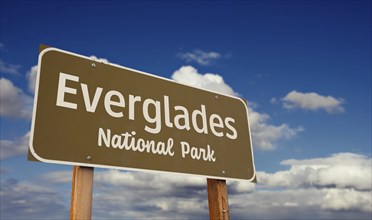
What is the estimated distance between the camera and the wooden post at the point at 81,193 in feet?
9.14

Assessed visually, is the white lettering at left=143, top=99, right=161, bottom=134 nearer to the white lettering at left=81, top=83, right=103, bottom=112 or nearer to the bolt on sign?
the bolt on sign

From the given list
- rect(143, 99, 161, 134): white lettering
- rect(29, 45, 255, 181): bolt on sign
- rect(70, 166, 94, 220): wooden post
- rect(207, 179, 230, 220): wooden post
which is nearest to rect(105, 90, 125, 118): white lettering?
rect(29, 45, 255, 181): bolt on sign

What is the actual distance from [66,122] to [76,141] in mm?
188

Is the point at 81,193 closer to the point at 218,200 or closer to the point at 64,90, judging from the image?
the point at 64,90

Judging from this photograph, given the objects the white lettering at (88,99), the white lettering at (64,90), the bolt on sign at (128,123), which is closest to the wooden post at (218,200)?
the bolt on sign at (128,123)

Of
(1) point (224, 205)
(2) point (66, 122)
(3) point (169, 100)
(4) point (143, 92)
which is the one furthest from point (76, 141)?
(1) point (224, 205)

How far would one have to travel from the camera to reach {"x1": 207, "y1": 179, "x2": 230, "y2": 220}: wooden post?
12.2 ft

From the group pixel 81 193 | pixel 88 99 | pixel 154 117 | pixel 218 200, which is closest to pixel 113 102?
pixel 88 99

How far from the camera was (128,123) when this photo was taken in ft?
10.9

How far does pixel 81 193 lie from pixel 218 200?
1.56 meters

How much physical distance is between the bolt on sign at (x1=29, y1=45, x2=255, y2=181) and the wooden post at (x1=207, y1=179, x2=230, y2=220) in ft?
0.44

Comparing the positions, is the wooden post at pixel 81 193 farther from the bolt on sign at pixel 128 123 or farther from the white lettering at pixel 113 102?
the white lettering at pixel 113 102

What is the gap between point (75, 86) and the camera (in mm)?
3154

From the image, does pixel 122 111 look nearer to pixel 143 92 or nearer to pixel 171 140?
pixel 143 92
